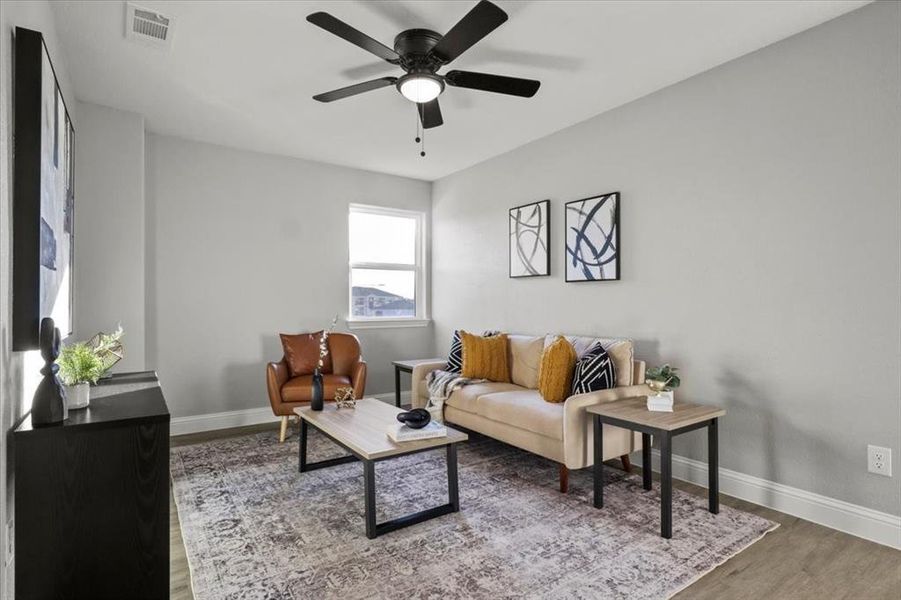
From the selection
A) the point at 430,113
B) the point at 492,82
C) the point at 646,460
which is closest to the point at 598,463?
the point at 646,460

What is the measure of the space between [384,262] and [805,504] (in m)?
4.19

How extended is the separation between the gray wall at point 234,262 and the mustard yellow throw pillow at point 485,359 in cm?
155

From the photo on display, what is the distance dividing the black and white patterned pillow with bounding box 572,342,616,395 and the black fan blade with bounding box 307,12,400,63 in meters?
2.14

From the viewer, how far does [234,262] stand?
457 cm

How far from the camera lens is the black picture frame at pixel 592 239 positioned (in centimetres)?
363

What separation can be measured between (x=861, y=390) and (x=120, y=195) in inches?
189

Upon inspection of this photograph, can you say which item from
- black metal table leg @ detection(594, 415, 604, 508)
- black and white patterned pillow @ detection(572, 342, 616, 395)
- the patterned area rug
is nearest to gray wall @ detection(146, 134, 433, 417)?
the patterned area rug

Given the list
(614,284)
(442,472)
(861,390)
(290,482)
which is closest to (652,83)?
(614,284)

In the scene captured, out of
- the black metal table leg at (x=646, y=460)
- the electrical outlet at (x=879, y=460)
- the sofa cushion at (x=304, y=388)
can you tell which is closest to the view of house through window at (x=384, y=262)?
the sofa cushion at (x=304, y=388)

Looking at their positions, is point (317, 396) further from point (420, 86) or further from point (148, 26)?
point (148, 26)

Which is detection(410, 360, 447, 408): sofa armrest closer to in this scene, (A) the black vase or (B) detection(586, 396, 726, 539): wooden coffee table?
(A) the black vase

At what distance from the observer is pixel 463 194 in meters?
5.27

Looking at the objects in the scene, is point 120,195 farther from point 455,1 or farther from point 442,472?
point 442,472

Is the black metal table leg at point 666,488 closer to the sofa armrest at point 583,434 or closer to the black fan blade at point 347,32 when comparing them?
the sofa armrest at point 583,434
